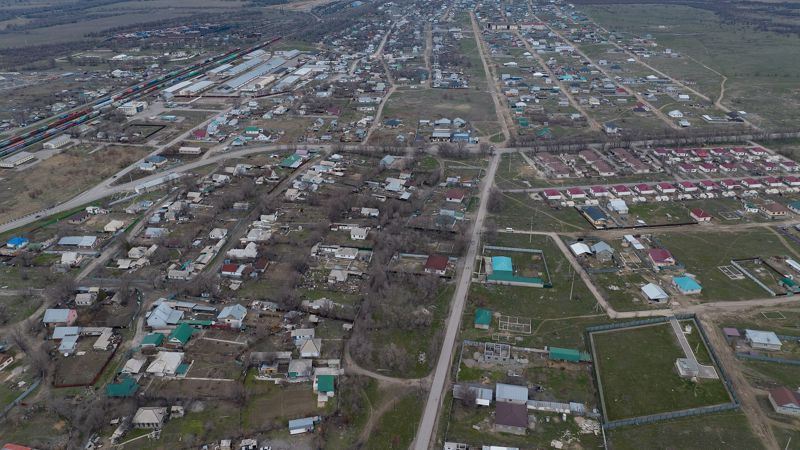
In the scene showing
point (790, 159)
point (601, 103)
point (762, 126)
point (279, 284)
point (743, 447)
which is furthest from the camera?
point (601, 103)

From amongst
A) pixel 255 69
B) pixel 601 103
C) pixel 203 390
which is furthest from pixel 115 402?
pixel 255 69

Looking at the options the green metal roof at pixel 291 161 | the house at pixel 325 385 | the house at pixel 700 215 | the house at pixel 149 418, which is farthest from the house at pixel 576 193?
the house at pixel 149 418

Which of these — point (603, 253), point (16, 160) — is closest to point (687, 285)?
point (603, 253)

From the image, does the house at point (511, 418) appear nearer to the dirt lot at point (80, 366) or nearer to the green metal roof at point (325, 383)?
the green metal roof at point (325, 383)

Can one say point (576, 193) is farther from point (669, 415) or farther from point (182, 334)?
point (182, 334)

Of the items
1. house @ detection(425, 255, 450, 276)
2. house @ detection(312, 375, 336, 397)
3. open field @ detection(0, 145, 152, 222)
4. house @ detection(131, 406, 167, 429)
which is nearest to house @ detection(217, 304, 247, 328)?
house @ detection(131, 406, 167, 429)

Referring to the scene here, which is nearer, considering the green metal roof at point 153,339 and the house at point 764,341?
the house at point 764,341

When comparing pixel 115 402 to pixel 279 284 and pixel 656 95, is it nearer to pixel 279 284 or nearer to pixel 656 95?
pixel 279 284

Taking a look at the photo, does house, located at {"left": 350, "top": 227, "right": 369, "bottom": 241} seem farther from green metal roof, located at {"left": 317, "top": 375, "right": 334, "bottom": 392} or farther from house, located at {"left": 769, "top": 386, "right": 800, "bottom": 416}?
house, located at {"left": 769, "top": 386, "right": 800, "bottom": 416}
